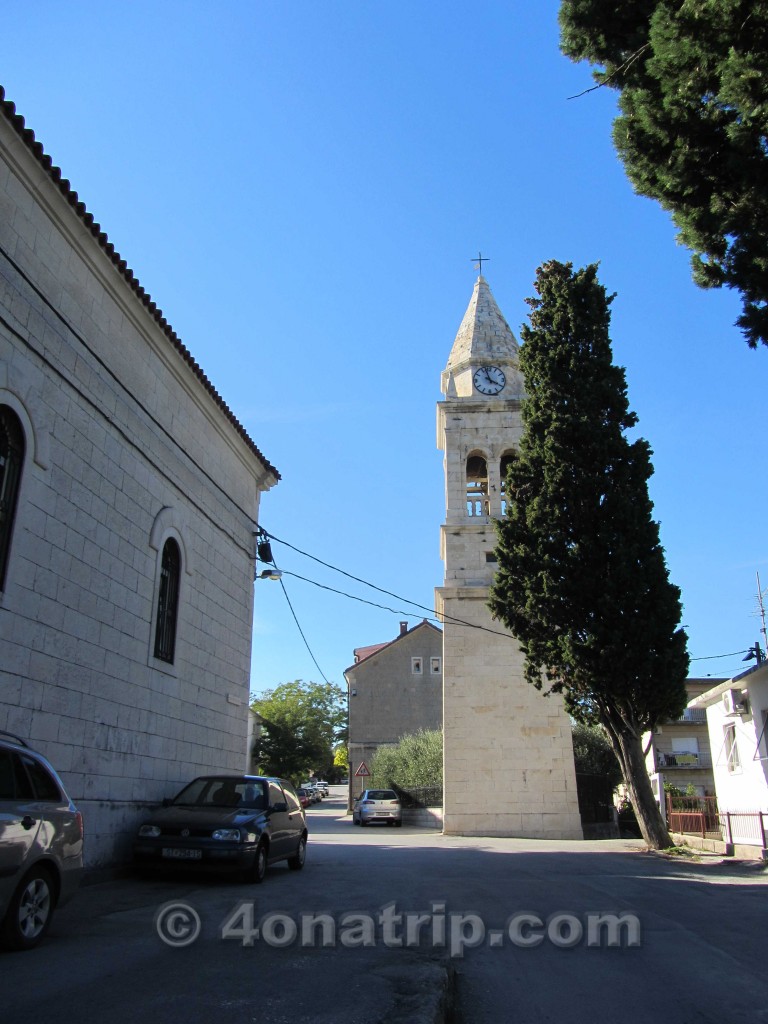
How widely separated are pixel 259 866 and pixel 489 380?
76.9 feet

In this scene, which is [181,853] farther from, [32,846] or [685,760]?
[685,760]

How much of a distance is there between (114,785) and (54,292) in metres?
6.37

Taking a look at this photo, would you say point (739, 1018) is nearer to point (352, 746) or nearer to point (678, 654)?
point (678, 654)

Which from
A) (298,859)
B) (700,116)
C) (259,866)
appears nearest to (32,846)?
(259,866)

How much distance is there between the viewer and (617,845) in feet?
65.9

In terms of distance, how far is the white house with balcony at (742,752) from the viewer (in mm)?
16531

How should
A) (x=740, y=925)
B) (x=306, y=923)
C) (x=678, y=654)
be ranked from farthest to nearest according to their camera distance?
(x=678, y=654)
(x=740, y=925)
(x=306, y=923)

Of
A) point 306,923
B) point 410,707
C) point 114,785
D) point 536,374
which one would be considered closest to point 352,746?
point 410,707

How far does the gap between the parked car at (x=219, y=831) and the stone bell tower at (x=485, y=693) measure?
44.6 ft

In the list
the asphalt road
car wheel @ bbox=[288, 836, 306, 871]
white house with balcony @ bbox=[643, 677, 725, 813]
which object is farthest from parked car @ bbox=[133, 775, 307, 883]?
white house with balcony @ bbox=[643, 677, 725, 813]

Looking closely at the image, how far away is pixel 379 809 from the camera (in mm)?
31766

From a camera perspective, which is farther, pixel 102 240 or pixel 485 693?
pixel 485 693

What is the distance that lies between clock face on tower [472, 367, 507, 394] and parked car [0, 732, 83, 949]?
25738 mm

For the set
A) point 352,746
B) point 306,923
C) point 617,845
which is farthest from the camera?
point 352,746
